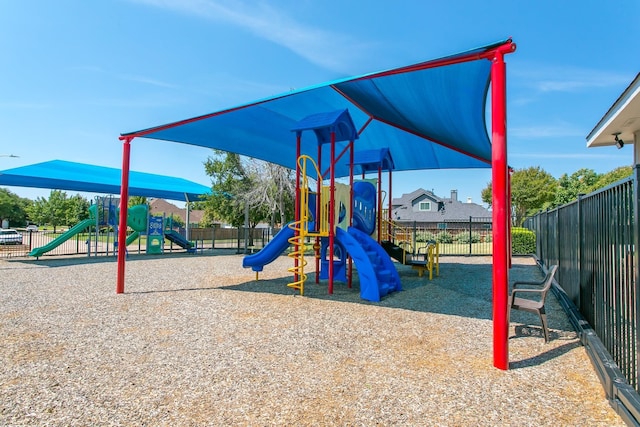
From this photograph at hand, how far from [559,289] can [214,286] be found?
7.49 m

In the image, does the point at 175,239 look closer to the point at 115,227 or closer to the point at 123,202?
the point at 115,227

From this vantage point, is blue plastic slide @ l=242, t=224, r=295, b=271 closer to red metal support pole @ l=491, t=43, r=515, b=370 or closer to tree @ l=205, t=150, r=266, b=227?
red metal support pole @ l=491, t=43, r=515, b=370

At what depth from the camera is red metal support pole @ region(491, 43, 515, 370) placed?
12.5 ft

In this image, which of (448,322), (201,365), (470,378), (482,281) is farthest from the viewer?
(482,281)

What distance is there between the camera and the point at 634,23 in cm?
920

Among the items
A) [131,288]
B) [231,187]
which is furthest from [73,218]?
[131,288]

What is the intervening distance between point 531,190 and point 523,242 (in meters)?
27.8

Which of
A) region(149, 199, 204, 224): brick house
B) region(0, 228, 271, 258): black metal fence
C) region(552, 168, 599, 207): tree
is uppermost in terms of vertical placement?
region(552, 168, 599, 207): tree

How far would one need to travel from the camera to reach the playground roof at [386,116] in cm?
549

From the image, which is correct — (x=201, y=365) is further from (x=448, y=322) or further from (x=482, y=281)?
(x=482, y=281)

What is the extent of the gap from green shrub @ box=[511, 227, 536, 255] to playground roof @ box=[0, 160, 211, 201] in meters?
17.0

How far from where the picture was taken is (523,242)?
18.5m

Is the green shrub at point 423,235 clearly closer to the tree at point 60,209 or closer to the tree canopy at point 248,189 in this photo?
the tree canopy at point 248,189

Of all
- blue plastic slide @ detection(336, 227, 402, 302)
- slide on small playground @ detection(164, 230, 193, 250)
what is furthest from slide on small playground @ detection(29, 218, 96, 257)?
blue plastic slide @ detection(336, 227, 402, 302)
